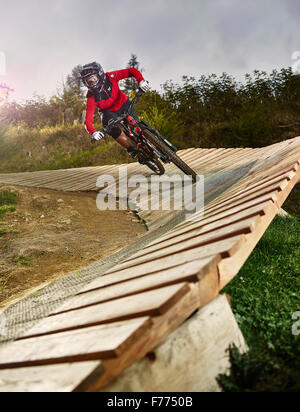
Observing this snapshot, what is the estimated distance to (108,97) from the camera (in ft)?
15.3

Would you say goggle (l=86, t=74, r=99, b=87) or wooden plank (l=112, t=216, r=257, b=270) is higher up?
goggle (l=86, t=74, r=99, b=87)

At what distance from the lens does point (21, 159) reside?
1293 centimetres

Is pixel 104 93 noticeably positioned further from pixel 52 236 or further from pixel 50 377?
pixel 50 377

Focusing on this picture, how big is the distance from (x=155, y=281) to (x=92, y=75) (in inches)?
150

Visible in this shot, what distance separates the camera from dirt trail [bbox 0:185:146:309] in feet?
10.3

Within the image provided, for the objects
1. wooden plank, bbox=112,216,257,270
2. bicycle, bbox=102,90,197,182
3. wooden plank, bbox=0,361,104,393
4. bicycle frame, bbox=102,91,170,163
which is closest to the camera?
wooden plank, bbox=0,361,104,393

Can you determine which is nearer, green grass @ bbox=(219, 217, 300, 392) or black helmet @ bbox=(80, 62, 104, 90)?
green grass @ bbox=(219, 217, 300, 392)

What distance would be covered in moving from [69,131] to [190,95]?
5924 millimetres

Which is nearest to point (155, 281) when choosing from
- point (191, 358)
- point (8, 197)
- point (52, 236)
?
point (191, 358)

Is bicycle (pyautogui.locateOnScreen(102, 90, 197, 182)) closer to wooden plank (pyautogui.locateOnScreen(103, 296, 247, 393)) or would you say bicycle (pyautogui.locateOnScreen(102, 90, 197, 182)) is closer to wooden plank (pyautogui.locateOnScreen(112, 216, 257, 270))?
wooden plank (pyautogui.locateOnScreen(112, 216, 257, 270))

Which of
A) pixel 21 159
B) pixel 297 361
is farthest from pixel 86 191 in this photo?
pixel 21 159

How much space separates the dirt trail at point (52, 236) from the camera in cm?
313

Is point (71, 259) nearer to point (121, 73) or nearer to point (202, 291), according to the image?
point (202, 291)

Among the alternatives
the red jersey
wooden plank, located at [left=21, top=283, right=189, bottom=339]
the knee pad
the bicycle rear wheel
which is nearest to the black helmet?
the red jersey
